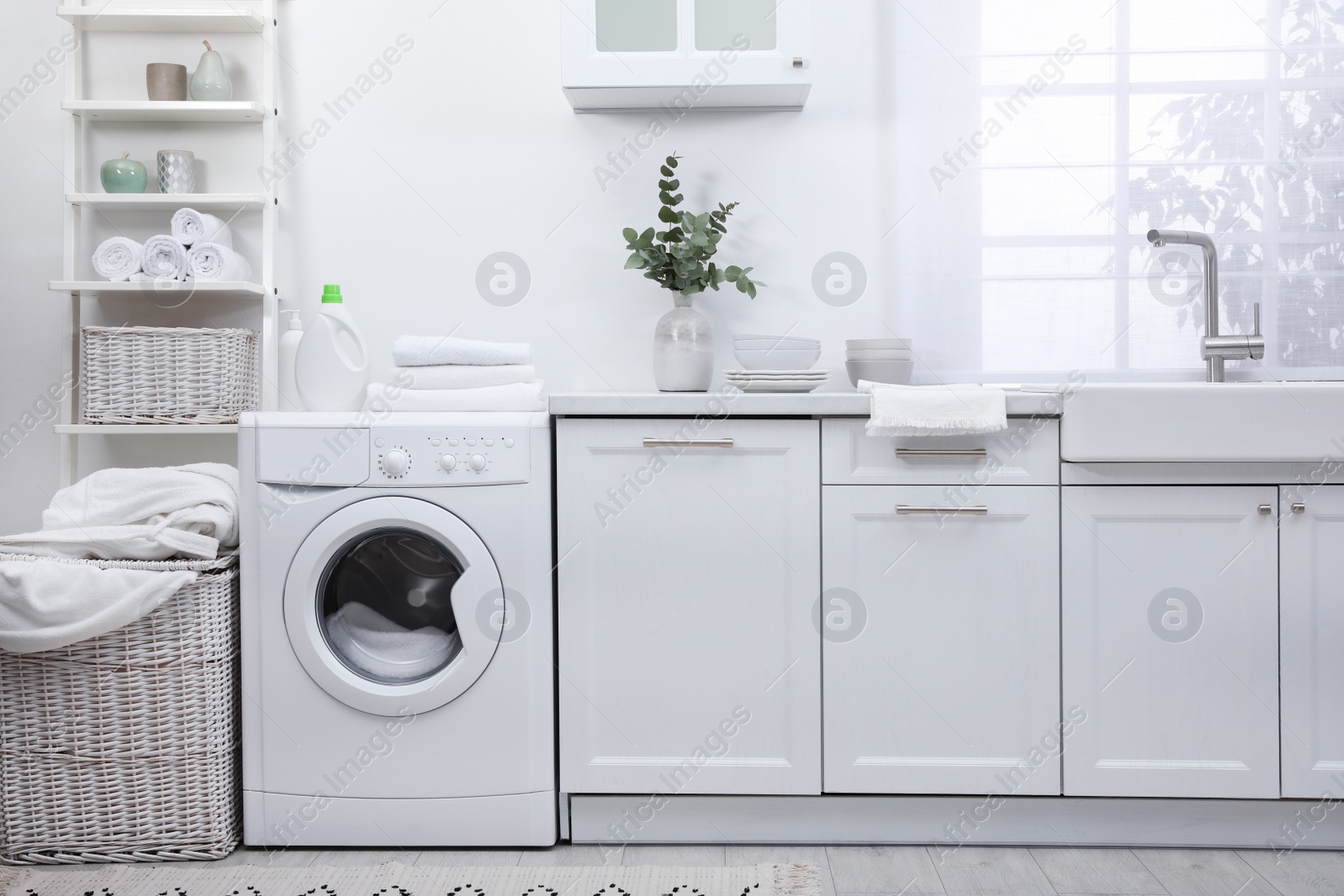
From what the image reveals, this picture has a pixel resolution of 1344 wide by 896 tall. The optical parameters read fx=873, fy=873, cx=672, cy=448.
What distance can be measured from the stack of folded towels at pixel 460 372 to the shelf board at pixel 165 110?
795 millimetres

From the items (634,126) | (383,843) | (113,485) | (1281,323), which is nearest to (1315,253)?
(1281,323)

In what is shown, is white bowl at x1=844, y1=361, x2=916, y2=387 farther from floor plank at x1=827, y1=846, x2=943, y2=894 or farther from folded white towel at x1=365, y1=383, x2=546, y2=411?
floor plank at x1=827, y1=846, x2=943, y2=894

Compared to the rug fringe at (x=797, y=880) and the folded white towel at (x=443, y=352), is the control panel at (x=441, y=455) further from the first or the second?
the rug fringe at (x=797, y=880)

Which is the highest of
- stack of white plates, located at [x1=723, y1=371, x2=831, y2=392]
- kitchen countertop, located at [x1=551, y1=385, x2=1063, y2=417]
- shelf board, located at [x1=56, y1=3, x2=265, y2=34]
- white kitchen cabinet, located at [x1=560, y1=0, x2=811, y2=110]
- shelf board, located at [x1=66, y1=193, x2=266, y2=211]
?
shelf board, located at [x1=56, y1=3, x2=265, y2=34]

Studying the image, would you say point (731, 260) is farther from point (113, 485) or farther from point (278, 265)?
point (113, 485)

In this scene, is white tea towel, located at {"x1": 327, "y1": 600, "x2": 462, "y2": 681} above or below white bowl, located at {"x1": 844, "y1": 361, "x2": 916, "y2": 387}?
below

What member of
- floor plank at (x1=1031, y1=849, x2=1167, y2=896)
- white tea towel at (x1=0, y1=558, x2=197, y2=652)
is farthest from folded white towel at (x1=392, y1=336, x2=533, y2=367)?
floor plank at (x1=1031, y1=849, x2=1167, y2=896)

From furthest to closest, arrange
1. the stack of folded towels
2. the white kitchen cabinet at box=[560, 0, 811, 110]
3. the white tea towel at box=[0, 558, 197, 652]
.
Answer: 1. the white kitchen cabinet at box=[560, 0, 811, 110]
2. the stack of folded towels
3. the white tea towel at box=[0, 558, 197, 652]

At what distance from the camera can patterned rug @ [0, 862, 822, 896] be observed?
1524 mm

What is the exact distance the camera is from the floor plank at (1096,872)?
154 cm

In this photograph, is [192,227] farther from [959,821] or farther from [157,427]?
[959,821]

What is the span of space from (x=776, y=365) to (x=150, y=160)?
1.65 m

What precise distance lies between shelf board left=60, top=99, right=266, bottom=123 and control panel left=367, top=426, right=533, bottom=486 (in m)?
1.02

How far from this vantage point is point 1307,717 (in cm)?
162
